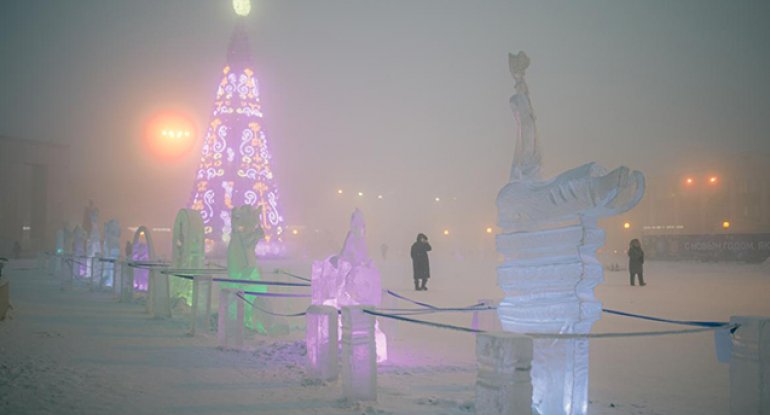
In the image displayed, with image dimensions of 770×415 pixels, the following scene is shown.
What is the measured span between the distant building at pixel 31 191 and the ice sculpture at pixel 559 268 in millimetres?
50096

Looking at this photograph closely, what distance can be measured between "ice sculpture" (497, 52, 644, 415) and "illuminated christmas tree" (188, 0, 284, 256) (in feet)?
103

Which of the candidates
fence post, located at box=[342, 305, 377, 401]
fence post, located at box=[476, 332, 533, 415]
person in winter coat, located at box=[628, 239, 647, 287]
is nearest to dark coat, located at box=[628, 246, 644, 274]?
person in winter coat, located at box=[628, 239, 647, 287]

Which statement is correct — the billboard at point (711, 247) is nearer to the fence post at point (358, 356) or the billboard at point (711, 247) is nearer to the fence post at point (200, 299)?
the fence post at point (200, 299)

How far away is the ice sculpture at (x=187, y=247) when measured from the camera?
46.0ft

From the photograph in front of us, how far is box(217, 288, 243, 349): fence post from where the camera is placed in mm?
8828

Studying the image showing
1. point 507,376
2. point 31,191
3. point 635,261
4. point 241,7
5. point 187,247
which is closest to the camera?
point 507,376

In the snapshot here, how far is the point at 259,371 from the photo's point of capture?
23.5 feet

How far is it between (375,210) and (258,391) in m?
82.2

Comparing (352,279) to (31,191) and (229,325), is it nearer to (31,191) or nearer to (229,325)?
(229,325)

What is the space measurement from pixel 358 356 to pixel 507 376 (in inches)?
86.7

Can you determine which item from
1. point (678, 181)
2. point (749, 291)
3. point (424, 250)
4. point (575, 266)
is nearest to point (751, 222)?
point (678, 181)

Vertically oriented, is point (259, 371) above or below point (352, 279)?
below

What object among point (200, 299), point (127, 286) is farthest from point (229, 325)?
point (127, 286)

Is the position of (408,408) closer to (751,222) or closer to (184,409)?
(184,409)
